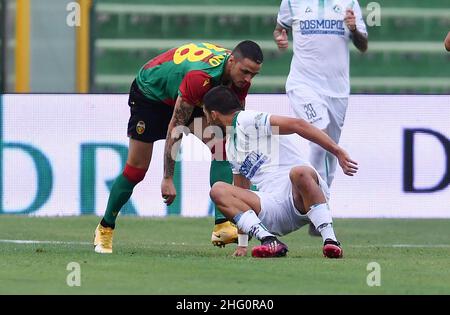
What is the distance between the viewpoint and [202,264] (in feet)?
26.0

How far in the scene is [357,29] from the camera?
1092cm

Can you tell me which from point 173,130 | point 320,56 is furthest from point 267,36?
point 173,130

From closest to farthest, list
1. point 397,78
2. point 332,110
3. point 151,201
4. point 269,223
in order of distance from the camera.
A: point 269,223
point 332,110
point 151,201
point 397,78

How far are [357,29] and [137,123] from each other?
246cm

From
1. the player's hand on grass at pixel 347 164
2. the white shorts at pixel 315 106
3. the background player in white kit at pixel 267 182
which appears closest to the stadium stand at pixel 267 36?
the white shorts at pixel 315 106

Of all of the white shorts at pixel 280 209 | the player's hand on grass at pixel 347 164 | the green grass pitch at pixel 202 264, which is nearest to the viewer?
the green grass pitch at pixel 202 264

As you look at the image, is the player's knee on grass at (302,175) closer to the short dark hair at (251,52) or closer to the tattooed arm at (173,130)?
the short dark hair at (251,52)

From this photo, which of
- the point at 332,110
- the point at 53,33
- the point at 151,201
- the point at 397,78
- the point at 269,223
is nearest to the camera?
the point at 269,223

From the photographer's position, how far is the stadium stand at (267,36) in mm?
15492

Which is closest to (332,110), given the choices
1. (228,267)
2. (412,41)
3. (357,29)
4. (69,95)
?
(357,29)

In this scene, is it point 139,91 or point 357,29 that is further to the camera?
point 357,29

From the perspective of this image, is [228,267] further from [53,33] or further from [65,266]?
[53,33]

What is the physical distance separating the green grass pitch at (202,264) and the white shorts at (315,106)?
1.00 meters

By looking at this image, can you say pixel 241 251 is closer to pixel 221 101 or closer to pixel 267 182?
pixel 267 182
